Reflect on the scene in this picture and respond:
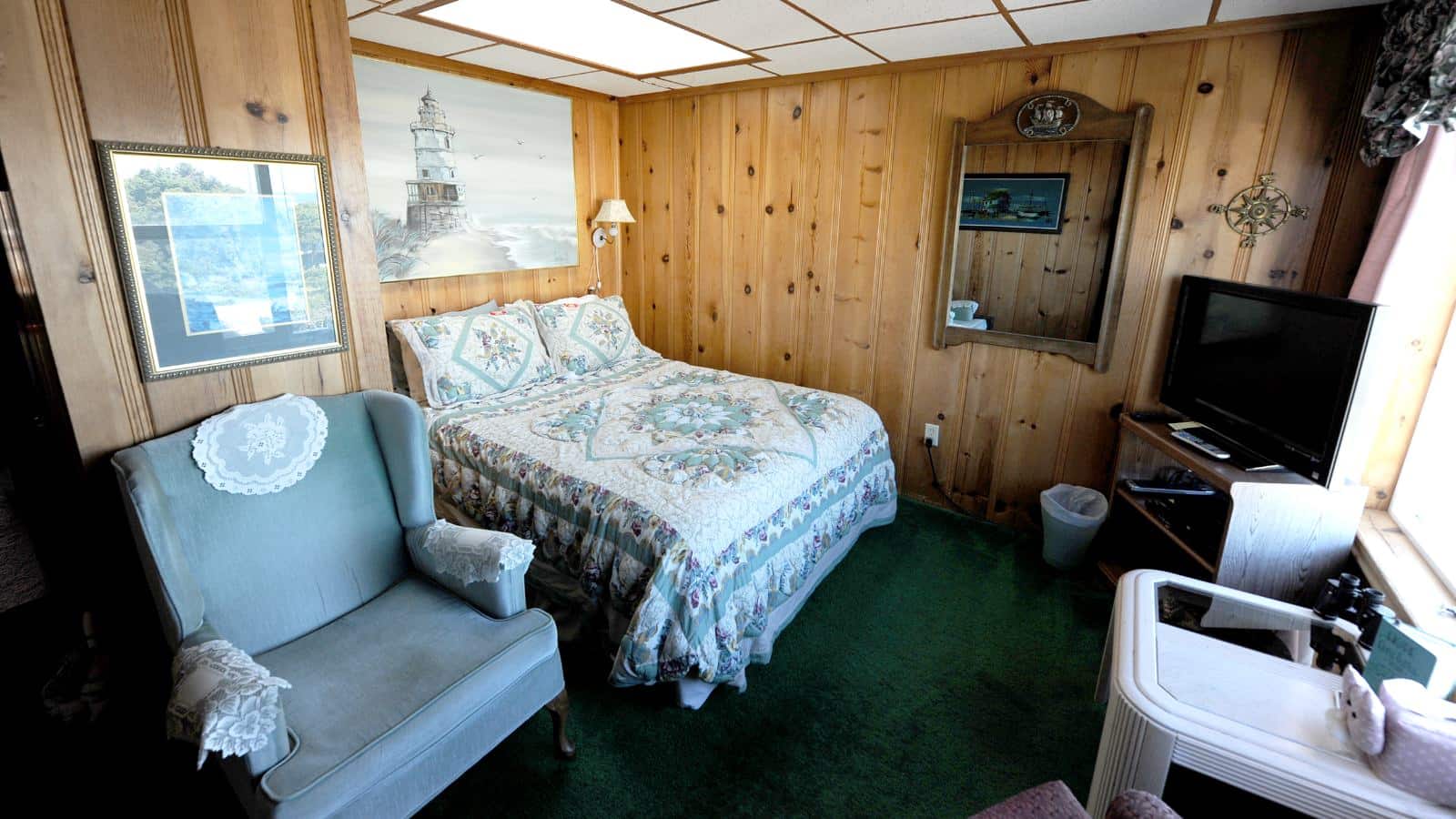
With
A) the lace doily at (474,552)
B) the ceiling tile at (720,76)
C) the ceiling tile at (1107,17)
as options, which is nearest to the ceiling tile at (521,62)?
the ceiling tile at (720,76)

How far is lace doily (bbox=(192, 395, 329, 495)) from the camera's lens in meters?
1.56

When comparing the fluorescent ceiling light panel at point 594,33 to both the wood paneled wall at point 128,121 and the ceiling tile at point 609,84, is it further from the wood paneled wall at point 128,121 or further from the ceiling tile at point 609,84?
the wood paneled wall at point 128,121

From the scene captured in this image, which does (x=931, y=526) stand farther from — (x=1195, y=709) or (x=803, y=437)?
(x=1195, y=709)

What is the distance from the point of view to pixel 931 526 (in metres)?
3.16

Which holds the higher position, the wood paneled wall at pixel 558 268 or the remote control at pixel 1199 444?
the wood paneled wall at pixel 558 268

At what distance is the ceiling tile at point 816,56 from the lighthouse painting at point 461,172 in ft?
4.47

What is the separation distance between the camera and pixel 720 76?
334 centimetres

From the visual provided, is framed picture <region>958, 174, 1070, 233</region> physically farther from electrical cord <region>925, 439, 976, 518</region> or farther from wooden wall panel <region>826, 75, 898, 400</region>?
electrical cord <region>925, 439, 976, 518</region>

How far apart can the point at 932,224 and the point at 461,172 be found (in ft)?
7.77

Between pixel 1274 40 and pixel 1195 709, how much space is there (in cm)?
239

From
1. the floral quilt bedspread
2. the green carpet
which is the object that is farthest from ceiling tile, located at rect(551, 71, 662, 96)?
the green carpet

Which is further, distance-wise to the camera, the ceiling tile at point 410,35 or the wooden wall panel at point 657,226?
the wooden wall panel at point 657,226

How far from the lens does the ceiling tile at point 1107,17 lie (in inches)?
82.4

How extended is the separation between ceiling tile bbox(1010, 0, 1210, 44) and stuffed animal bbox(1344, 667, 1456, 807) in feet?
6.71
